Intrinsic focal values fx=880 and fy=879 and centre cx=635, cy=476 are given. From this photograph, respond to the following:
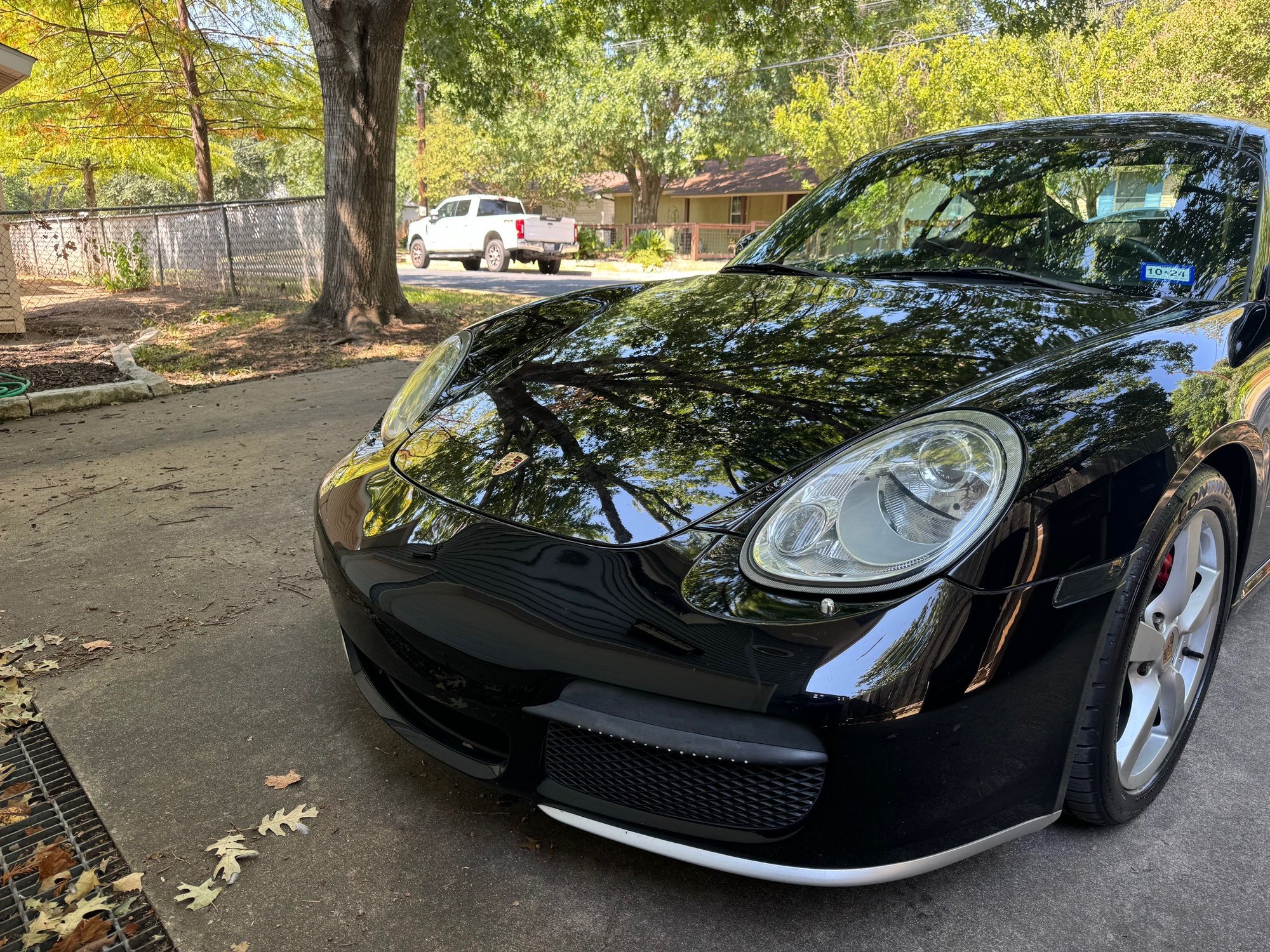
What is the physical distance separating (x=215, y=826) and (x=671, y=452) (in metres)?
1.23

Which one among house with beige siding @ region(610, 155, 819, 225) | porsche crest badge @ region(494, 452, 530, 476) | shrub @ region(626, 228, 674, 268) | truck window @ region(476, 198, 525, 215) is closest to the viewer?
porsche crest badge @ region(494, 452, 530, 476)

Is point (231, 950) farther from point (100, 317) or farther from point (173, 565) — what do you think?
point (100, 317)

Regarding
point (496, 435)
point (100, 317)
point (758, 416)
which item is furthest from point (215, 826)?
point (100, 317)

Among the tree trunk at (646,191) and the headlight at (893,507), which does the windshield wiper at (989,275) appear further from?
the tree trunk at (646,191)

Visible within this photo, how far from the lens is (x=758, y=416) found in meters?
1.83

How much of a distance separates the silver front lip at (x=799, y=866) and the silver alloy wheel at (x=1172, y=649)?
0.41 metres

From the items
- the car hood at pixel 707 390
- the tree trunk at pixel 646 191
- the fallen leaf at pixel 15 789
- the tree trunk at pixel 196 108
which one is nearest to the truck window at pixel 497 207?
the tree trunk at pixel 196 108

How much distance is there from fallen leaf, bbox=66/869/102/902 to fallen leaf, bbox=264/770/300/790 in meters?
0.36

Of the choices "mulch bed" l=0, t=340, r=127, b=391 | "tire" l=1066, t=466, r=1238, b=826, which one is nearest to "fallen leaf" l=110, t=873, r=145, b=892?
"tire" l=1066, t=466, r=1238, b=826

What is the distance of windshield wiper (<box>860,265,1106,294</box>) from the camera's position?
2.34m

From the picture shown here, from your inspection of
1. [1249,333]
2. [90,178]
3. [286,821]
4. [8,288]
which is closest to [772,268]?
[1249,333]

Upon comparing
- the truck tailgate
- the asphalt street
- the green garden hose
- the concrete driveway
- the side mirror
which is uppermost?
the truck tailgate

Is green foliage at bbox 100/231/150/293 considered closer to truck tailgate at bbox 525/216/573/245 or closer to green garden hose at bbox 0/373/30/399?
green garden hose at bbox 0/373/30/399

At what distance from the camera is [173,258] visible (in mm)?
13617
